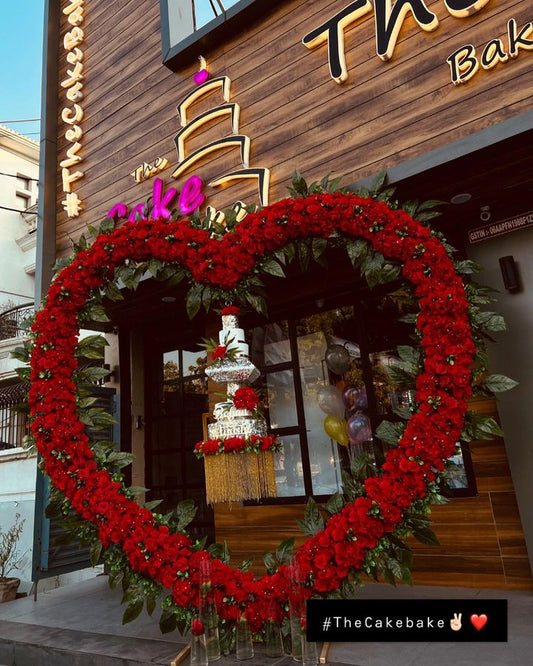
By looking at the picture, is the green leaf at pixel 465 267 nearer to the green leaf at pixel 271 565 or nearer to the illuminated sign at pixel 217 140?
the illuminated sign at pixel 217 140

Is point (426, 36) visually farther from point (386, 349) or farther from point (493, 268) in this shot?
point (386, 349)

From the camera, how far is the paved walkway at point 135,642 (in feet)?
8.81

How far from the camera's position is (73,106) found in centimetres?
627

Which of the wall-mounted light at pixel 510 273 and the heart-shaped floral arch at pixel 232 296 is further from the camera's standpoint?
the wall-mounted light at pixel 510 273

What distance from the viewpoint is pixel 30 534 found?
7.16m

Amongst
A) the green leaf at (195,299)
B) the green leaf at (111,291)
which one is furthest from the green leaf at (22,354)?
the green leaf at (195,299)

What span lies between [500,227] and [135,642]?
425 cm

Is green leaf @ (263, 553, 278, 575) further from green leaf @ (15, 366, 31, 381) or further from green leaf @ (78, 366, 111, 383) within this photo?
green leaf @ (15, 366, 31, 381)

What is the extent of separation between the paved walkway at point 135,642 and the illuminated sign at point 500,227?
2842 mm

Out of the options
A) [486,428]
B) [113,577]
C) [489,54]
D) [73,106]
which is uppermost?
[73,106]

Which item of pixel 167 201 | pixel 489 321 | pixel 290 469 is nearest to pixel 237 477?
pixel 489 321

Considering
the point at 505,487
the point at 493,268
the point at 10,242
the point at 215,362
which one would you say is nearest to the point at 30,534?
the point at 215,362

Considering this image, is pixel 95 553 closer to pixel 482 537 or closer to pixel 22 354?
pixel 22 354

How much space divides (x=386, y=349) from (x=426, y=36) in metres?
2.66
